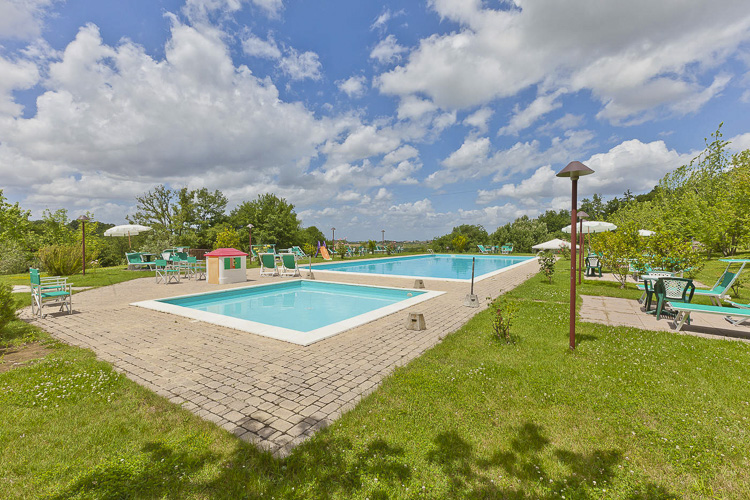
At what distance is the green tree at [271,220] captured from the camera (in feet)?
107

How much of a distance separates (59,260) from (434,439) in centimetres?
1714

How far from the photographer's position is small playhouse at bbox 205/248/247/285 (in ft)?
38.3

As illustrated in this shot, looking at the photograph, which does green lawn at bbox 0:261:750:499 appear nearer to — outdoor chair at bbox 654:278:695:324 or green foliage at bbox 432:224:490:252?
outdoor chair at bbox 654:278:695:324

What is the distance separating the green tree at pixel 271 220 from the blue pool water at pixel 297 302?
71.0ft

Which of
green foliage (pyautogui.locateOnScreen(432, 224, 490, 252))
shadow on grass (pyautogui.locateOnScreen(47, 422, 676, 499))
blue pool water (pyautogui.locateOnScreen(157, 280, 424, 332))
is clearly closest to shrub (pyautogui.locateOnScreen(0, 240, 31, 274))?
blue pool water (pyautogui.locateOnScreen(157, 280, 424, 332))

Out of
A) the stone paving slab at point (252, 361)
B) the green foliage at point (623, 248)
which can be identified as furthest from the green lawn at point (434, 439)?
the green foliage at point (623, 248)

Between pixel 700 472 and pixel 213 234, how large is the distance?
35789mm

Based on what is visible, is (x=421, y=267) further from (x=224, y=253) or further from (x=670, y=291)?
(x=670, y=291)

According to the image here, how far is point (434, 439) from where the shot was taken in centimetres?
246

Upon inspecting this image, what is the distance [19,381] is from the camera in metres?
3.42

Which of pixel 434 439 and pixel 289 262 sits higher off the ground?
pixel 289 262

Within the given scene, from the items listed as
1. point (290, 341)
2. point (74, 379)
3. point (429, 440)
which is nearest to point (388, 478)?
point (429, 440)

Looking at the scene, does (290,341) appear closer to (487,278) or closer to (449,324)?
(449,324)

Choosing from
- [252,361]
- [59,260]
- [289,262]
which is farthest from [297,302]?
[59,260]
